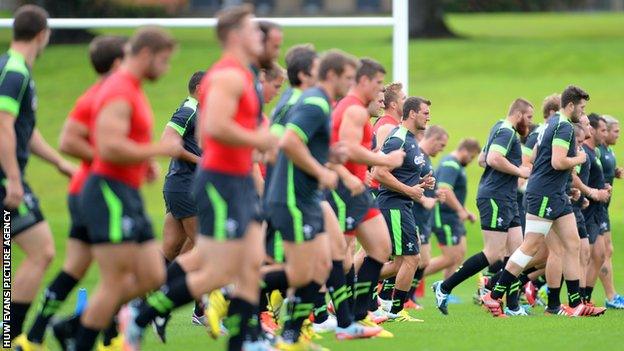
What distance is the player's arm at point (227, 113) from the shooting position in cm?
799

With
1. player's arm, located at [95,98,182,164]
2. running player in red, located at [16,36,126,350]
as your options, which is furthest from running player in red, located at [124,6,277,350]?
running player in red, located at [16,36,126,350]

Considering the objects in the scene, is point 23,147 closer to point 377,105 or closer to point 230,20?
point 230,20

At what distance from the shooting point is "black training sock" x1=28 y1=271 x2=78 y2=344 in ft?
30.0

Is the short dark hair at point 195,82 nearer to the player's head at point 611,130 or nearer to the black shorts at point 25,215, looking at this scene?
the black shorts at point 25,215

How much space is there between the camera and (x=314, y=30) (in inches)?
846

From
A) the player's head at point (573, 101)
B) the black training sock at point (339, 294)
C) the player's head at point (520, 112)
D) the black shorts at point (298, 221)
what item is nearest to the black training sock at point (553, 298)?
the player's head at point (520, 112)

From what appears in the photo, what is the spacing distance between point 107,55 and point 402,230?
4788mm

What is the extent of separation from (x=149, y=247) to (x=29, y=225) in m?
1.53

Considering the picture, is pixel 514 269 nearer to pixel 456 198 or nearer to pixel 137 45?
pixel 456 198

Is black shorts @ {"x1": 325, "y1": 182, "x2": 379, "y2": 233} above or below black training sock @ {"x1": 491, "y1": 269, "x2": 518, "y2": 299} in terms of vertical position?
above

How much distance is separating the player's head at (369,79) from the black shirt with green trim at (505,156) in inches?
133

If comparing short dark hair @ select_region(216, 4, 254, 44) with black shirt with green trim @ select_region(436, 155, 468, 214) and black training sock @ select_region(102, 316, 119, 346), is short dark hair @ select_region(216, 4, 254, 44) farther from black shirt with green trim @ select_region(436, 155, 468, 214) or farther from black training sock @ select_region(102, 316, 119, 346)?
black shirt with green trim @ select_region(436, 155, 468, 214)

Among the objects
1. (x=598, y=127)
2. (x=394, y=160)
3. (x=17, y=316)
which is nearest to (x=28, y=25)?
(x=17, y=316)

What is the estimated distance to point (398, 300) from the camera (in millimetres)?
13266
